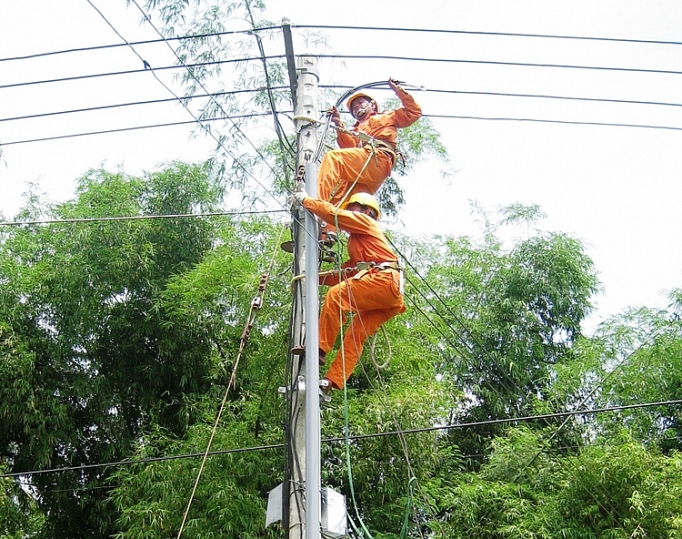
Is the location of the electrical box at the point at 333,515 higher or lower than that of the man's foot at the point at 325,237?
lower

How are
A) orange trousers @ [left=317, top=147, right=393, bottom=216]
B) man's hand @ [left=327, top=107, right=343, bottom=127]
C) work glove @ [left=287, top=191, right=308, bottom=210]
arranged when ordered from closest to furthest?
1. work glove @ [left=287, top=191, right=308, bottom=210]
2. orange trousers @ [left=317, top=147, right=393, bottom=216]
3. man's hand @ [left=327, top=107, right=343, bottom=127]

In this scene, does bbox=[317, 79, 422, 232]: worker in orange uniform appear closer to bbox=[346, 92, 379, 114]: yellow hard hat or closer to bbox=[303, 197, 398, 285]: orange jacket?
bbox=[346, 92, 379, 114]: yellow hard hat

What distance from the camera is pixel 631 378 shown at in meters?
8.03

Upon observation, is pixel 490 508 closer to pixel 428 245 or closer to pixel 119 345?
pixel 428 245

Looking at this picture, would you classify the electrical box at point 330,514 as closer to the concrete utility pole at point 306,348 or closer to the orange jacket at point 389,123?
the concrete utility pole at point 306,348

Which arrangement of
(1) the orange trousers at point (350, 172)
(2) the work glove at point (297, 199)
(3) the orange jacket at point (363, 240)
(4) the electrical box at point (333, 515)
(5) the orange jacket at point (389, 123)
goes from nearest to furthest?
1. (4) the electrical box at point (333, 515)
2. (2) the work glove at point (297, 199)
3. (3) the orange jacket at point (363, 240)
4. (1) the orange trousers at point (350, 172)
5. (5) the orange jacket at point (389, 123)

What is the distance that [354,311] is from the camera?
4.28 meters

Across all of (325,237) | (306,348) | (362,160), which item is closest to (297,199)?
(325,237)

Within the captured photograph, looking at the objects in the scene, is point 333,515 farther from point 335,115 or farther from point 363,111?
point 363,111

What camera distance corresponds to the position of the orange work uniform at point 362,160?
4.44 meters

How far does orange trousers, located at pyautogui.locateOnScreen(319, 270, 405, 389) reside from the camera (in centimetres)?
418

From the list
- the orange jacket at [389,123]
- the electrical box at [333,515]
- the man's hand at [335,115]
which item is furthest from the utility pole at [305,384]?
the orange jacket at [389,123]

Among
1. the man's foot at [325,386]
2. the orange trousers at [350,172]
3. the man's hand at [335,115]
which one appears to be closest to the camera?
the man's foot at [325,386]

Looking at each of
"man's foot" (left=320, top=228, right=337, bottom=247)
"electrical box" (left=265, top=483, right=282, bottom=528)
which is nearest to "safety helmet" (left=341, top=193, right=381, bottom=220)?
"man's foot" (left=320, top=228, right=337, bottom=247)
